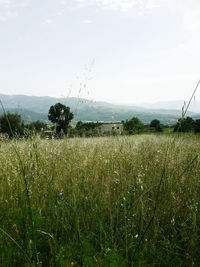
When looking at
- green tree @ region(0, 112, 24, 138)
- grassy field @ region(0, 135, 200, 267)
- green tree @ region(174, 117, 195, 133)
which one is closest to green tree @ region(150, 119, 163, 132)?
green tree @ region(174, 117, 195, 133)

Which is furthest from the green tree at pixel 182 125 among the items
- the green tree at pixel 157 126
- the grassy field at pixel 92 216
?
the green tree at pixel 157 126

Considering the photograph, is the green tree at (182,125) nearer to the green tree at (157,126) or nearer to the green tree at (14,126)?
the green tree at (14,126)

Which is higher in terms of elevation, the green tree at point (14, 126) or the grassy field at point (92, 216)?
the green tree at point (14, 126)

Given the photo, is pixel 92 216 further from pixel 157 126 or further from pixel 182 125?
pixel 157 126

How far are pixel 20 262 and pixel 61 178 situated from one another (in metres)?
Answer: 1.32

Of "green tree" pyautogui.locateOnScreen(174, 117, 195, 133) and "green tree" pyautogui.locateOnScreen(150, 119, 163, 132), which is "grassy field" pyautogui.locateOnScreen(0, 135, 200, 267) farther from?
"green tree" pyautogui.locateOnScreen(150, 119, 163, 132)

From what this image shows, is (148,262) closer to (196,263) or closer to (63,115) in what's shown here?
(196,263)

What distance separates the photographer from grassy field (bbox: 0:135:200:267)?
1840 mm

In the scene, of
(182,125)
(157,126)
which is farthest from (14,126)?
(157,126)

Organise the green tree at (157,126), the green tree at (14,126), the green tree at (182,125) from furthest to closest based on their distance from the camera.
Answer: the green tree at (157,126) → the green tree at (182,125) → the green tree at (14,126)

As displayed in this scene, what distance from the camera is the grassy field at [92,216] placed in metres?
1.84

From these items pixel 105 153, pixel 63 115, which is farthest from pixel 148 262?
pixel 105 153

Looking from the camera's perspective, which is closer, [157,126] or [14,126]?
[14,126]

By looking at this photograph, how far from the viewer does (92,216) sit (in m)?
2.46
